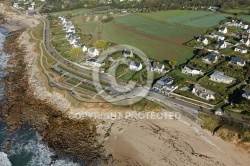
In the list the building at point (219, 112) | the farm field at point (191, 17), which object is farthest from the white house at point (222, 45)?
the building at point (219, 112)

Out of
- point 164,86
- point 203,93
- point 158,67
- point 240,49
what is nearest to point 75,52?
point 158,67

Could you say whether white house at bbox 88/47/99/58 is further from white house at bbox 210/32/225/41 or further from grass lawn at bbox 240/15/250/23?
grass lawn at bbox 240/15/250/23

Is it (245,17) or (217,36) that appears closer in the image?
(217,36)

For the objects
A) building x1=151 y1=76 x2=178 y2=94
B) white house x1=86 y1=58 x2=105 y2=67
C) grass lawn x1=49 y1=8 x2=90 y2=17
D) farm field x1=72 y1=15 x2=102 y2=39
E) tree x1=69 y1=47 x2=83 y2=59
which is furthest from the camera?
grass lawn x1=49 y1=8 x2=90 y2=17

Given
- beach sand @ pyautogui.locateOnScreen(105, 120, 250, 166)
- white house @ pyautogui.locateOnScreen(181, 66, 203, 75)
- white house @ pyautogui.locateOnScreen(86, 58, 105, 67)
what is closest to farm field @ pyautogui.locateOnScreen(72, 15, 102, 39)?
white house @ pyautogui.locateOnScreen(86, 58, 105, 67)

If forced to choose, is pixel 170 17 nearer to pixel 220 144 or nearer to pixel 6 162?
pixel 220 144

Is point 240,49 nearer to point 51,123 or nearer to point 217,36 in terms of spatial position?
point 217,36
